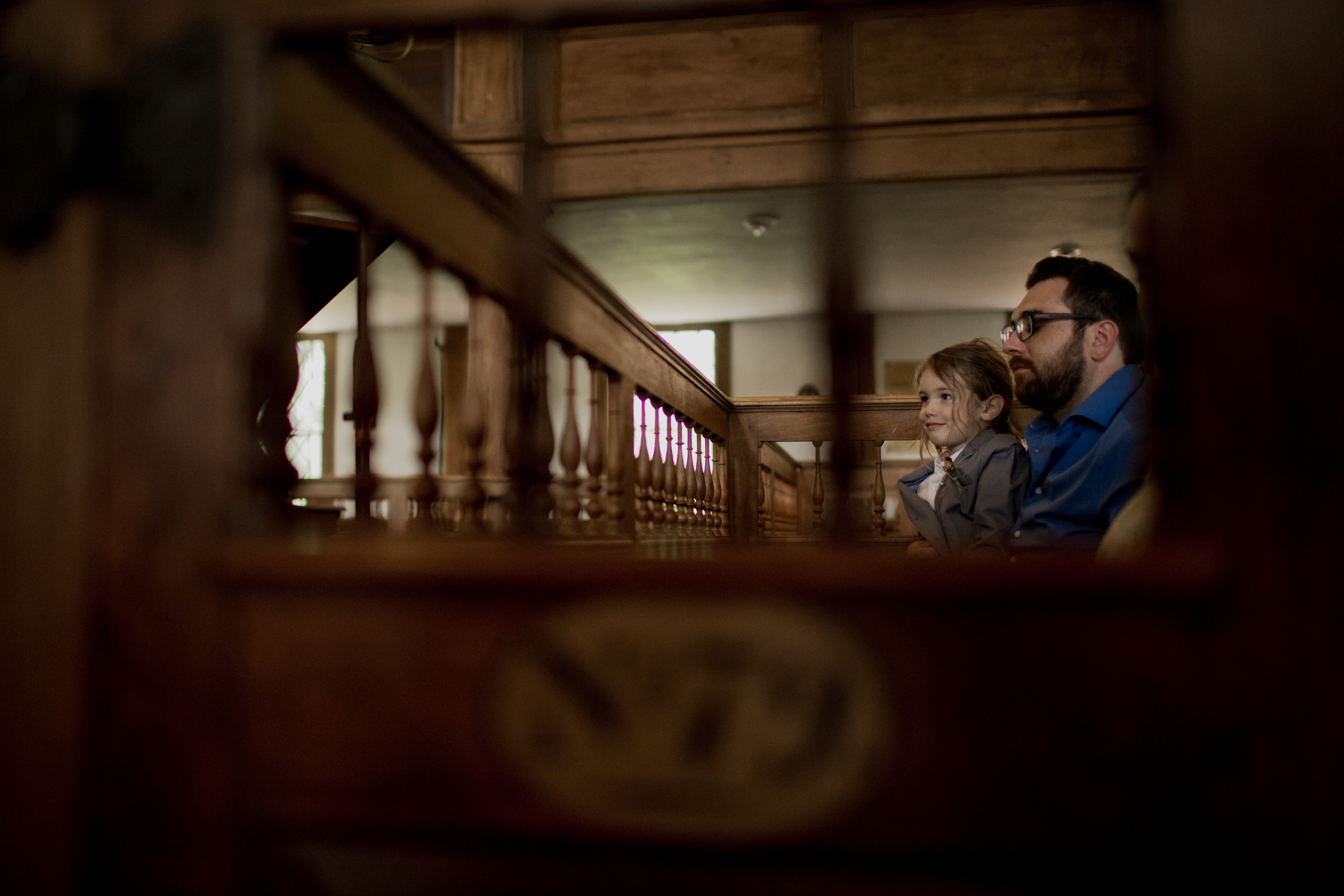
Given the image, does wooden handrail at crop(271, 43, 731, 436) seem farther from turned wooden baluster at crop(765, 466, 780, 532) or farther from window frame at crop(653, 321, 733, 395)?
window frame at crop(653, 321, 733, 395)

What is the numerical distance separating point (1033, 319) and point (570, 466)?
3.05 ft

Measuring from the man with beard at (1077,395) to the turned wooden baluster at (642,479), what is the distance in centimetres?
90

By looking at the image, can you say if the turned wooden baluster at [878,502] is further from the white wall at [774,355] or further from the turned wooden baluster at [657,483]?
the white wall at [774,355]

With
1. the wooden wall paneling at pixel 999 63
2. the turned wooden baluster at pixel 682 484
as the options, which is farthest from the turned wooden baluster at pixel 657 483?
the wooden wall paneling at pixel 999 63

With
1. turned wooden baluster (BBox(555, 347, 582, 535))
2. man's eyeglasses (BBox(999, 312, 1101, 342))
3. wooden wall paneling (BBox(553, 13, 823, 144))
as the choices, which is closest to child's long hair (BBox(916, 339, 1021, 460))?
man's eyeglasses (BBox(999, 312, 1101, 342))

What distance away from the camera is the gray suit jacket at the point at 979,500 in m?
1.79

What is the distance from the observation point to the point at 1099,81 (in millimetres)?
5012

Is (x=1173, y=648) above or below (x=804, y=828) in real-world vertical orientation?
above

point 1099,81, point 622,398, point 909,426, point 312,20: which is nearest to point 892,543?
point 909,426

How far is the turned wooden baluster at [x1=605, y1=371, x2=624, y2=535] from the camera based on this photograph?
192cm

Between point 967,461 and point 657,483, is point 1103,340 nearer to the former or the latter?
point 967,461

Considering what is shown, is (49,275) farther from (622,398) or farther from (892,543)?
(892,543)

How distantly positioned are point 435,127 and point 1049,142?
191 inches

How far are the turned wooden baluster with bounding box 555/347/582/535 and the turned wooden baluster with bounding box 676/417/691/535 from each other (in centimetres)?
76
